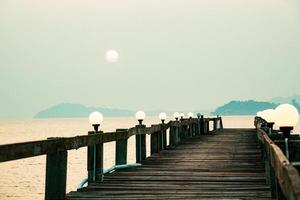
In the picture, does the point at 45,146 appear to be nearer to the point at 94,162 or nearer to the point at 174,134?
the point at 94,162

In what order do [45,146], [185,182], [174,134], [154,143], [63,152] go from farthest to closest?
[174,134]
[154,143]
[185,182]
[63,152]
[45,146]

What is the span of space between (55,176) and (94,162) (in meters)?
2.26

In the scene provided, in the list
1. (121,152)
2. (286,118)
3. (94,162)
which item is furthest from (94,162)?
(286,118)

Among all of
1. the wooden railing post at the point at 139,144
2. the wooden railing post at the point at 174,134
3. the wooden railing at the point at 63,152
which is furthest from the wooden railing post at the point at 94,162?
the wooden railing post at the point at 174,134

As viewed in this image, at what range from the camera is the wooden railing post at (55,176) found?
6.31 meters

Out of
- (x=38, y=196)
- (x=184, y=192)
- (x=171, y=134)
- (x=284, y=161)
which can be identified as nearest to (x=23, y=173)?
(x=38, y=196)

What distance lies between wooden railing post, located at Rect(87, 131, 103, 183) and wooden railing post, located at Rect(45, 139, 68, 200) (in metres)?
1.99

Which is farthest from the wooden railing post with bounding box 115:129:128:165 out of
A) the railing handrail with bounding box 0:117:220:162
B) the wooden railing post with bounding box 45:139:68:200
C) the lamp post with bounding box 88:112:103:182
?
the wooden railing post with bounding box 45:139:68:200

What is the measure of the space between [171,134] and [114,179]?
1010 centimetres

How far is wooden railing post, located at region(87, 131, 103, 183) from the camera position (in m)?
8.53

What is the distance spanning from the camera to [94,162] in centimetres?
859

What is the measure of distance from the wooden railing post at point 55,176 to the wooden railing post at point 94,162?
78.2 inches

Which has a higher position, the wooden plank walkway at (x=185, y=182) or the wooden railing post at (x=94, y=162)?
the wooden railing post at (x=94, y=162)

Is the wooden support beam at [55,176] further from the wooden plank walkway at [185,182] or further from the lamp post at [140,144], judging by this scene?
the lamp post at [140,144]
